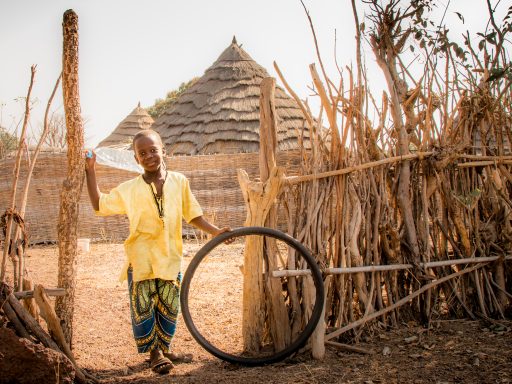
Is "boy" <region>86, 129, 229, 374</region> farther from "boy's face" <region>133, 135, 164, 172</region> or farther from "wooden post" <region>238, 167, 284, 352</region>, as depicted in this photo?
"wooden post" <region>238, 167, 284, 352</region>

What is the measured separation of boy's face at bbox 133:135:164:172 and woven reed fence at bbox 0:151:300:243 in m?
5.92

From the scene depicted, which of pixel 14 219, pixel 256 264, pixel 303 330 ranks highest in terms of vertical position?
pixel 14 219

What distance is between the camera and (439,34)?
167 inches

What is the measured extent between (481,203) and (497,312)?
81 cm

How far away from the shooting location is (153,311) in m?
3.13

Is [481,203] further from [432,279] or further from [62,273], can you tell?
[62,273]

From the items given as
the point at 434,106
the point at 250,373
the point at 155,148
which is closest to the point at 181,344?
the point at 250,373

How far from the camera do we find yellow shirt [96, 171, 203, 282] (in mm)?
3107

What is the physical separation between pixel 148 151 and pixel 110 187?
249 inches

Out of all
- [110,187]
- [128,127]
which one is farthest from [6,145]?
[110,187]

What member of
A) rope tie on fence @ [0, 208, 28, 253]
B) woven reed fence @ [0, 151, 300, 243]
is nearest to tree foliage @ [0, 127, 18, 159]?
woven reed fence @ [0, 151, 300, 243]

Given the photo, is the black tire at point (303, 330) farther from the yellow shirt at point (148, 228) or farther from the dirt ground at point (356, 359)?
the yellow shirt at point (148, 228)

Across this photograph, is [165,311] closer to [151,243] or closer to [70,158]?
[151,243]

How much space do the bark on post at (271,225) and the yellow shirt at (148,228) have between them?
0.56m
